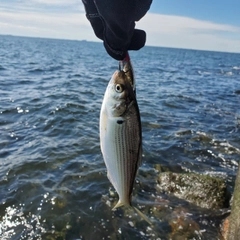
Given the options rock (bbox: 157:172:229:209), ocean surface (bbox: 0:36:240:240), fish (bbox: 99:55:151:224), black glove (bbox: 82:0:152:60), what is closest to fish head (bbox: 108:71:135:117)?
fish (bbox: 99:55:151:224)

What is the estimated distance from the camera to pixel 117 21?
8.75 feet

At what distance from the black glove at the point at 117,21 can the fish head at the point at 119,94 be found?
13.6 inches

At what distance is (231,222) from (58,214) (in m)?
3.69

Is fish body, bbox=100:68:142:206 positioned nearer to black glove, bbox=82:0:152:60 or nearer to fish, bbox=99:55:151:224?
fish, bbox=99:55:151:224

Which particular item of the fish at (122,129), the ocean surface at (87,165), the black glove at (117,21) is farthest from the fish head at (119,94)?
the ocean surface at (87,165)

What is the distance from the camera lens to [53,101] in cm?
1603

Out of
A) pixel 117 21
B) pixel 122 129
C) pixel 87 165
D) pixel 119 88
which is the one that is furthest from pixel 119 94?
pixel 87 165

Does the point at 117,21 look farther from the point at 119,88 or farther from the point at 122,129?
the point at 122,129

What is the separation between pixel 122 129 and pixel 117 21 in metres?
1.01

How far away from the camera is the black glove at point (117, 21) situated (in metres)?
2.59

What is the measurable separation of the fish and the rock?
462 cm

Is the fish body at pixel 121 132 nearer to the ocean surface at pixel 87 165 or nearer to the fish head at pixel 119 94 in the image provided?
the fish head at pixel 119 94

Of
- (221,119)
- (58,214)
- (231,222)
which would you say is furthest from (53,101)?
(231,222)

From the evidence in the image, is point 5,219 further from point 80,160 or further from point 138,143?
point 138,143
